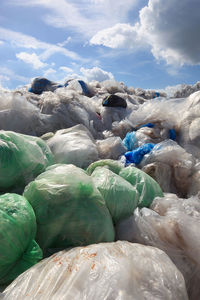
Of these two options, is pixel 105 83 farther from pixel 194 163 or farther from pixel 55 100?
pixel 194 163

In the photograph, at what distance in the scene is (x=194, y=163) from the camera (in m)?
2.50

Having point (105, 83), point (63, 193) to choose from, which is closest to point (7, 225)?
point (63, 193)

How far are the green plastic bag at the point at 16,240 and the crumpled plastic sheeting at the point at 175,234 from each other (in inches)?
21.7

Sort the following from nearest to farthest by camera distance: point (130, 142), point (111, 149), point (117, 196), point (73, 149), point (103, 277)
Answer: point (103, 277)
point (117, 196)
point (73, 149)
point (111, 149)
point (130, 142)

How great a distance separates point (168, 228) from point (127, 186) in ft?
1.25

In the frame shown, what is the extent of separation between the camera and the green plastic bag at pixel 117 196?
1.63 metres

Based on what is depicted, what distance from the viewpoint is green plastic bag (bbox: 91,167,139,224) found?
1.63 meters

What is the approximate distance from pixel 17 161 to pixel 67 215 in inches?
24.1

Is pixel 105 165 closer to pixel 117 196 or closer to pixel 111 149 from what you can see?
pixel 117 196

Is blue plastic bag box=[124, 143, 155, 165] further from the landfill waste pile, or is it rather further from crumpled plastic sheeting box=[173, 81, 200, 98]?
crumpled plastic sheeting box=[173, 81, 200, 98]

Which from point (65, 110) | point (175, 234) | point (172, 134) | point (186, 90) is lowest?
point (175, 234)

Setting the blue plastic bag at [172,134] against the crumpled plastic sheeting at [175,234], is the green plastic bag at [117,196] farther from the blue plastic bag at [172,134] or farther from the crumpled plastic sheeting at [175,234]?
the blue plastic bag at [172,134]

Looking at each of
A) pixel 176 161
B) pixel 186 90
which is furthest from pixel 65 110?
pixel 186 90

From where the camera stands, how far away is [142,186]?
195 cm
